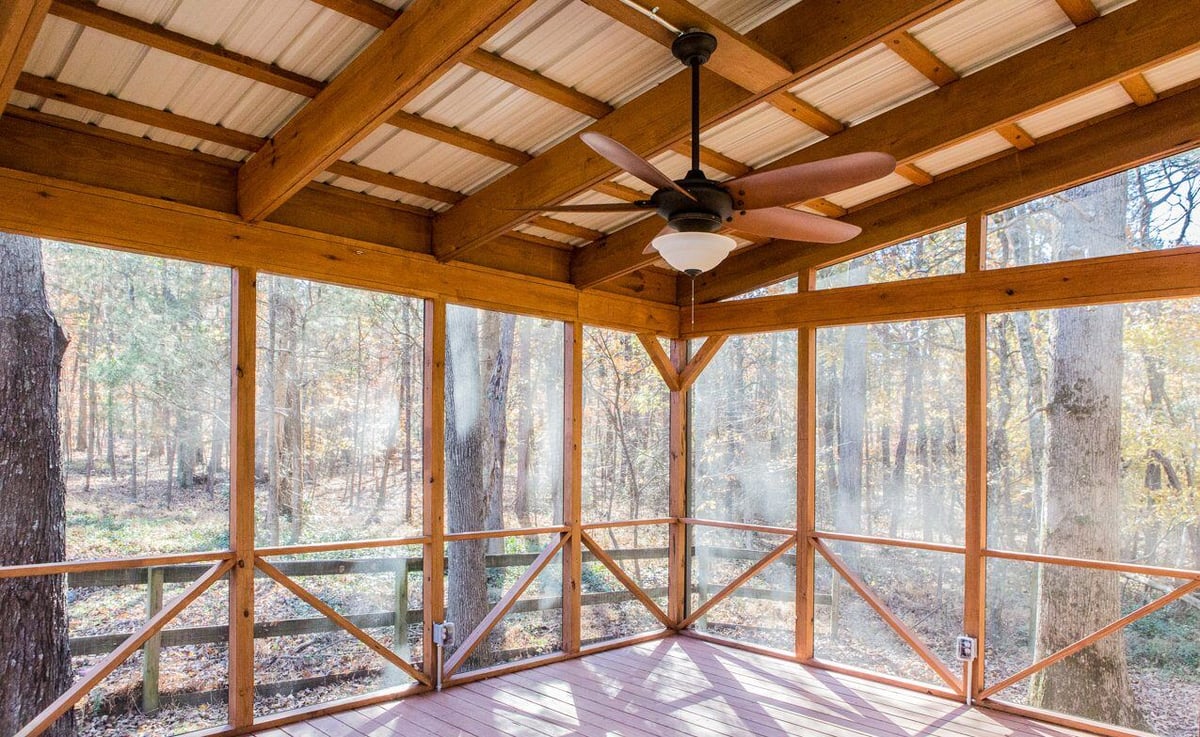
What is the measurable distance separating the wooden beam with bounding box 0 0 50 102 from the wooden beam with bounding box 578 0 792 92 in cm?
165

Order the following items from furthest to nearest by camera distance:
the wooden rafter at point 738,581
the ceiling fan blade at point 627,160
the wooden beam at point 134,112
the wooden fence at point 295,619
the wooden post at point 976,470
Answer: the wooden rafter at point 738,581
the wooden post at point 976,470
the wooden fence at point 295,619
the wooden beam at point 134,112
the ceiling fan blade at point 627,160

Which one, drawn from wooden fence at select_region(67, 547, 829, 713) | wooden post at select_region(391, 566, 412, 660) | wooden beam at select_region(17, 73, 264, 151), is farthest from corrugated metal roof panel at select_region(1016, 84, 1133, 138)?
wooden post at select_region(391, 566, 412, 660)

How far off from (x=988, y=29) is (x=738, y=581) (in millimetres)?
4174

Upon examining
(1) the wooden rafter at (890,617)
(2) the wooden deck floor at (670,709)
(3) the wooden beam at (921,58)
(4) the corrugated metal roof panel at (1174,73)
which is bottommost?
(2) the wooden deck floor at (670,709)

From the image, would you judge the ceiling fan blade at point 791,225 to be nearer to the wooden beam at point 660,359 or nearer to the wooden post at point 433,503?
the wooden post at point 433,503

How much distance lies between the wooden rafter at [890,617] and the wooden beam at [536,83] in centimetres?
351

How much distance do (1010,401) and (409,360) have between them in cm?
419

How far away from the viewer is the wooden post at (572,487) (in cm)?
552

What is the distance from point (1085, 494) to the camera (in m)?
4.74

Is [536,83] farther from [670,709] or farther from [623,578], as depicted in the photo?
[623,578]

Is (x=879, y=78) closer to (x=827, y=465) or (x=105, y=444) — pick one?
(x=827, y=465)

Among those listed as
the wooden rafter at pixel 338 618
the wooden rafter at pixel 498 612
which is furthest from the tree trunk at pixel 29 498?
the wooden rafter at pixel 498 612

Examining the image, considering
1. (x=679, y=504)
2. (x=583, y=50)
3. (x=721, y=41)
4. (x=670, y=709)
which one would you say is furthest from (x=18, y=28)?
(x=679, y=504)

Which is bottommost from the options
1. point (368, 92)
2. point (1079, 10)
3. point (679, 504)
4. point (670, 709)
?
point (670, 709)
